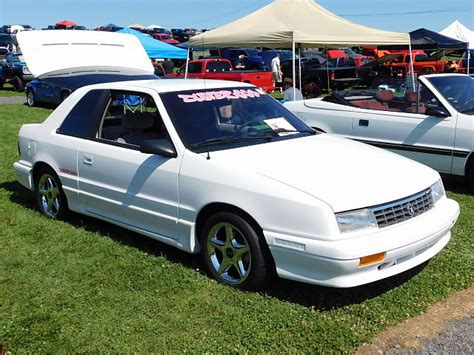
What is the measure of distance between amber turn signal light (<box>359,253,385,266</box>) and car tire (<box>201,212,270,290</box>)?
2.16ft

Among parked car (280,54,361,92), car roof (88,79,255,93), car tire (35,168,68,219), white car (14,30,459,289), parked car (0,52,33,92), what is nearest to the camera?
white car (14,30,459,289)

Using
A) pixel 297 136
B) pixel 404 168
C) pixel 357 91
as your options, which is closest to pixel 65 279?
pixel 297 136

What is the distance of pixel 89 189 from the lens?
16.3 feet

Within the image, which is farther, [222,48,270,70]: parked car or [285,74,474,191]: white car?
[222,48,270,70]: parked car

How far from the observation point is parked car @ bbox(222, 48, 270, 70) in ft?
83.8

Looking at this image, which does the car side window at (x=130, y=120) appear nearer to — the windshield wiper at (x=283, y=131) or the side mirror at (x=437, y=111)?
the windshield wiper at (x=283, y=131)

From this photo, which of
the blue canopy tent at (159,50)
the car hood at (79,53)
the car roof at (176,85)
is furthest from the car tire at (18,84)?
the car roof at (176,85)

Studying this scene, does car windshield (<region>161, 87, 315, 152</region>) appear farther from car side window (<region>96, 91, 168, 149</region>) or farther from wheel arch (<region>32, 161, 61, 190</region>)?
wheel arch (<region>32, 161, 61, 190</region>)

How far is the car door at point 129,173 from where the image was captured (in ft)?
14.0

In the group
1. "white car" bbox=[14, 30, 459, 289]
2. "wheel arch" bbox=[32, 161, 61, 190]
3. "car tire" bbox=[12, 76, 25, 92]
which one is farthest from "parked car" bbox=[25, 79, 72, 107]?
"white car" bbox=[14, 30, 459, 289]

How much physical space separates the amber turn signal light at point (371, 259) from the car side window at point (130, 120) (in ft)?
6.24

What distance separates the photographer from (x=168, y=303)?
380 centimetres

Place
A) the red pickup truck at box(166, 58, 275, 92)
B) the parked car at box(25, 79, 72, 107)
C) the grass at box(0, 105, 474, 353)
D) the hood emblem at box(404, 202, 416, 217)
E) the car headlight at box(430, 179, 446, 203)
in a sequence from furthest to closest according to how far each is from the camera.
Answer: the red pickup truck at box(166, 58, 275, 92) < the parked car at box(25, 79, 72, 107) < the car headlight at box(430, 179, 446, 203) < the hood emblem at box(404, 202, 416, 217) < the grass at box(0, 105, 474, 353)

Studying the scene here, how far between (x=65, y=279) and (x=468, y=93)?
213 inches
